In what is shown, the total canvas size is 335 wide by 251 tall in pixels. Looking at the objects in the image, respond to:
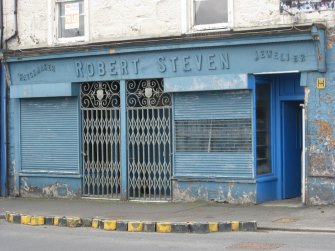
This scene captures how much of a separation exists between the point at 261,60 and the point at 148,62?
9.42 feet

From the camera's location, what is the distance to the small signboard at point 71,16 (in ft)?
58.3

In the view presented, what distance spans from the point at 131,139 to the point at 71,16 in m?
3.75

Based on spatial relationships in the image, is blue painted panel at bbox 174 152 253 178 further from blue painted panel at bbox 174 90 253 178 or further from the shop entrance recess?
the shop entrance recess

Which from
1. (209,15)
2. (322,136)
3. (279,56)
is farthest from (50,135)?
(322,136)

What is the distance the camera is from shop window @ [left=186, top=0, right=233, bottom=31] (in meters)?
15.7

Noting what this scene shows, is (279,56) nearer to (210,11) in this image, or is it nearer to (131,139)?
(210,11)

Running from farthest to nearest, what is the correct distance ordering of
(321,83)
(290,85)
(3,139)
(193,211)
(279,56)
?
(3,139), (290,85), (279,56), (193,211), (321,83)

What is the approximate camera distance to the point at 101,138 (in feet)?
56.7

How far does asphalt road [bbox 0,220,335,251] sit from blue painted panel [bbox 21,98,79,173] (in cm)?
494

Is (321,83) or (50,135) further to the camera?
(50,135)

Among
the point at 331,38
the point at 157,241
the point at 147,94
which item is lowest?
the point at 157,241

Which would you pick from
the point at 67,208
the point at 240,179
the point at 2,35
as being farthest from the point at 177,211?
the point at 2,35

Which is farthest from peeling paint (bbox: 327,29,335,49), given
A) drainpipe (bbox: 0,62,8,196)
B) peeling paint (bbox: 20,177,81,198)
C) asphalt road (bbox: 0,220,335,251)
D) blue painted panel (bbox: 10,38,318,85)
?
drainpipe (bbox: 0,62,8,196)

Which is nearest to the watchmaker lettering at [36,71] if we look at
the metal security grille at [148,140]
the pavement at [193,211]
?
the metal security grille at [148,140]
